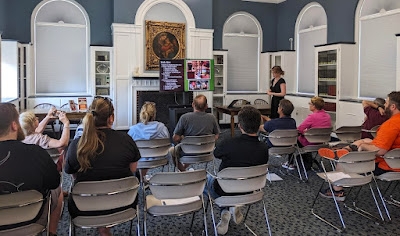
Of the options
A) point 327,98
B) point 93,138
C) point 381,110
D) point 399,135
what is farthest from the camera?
point 327,98

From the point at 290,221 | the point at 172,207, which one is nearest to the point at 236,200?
the point at 172,207

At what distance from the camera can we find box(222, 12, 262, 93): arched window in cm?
1052

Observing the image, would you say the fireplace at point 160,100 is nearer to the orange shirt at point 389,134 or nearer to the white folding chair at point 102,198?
the orange shirt at point 389,134

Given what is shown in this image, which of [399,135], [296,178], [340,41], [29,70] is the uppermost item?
[340,41]

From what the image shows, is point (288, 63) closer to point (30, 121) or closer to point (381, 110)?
point (381, 110)

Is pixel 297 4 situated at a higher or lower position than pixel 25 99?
higher

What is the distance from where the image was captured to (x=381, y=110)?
5.00m

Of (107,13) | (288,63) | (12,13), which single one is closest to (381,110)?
(288,63)

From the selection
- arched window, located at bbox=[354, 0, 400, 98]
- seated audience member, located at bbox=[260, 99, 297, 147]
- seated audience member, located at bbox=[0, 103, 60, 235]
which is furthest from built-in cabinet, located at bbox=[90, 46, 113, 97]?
seated audience member, located at bbox=[0, 103, 60, 235]

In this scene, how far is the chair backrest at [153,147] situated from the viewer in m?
3.97

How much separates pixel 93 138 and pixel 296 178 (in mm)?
3451

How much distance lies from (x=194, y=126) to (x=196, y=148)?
38 centimetres

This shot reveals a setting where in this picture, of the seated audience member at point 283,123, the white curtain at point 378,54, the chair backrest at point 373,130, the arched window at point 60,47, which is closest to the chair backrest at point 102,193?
the seated audience member at point 283,123

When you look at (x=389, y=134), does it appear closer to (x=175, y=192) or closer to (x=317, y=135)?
(x=317, y=135)
